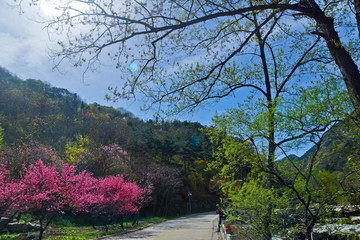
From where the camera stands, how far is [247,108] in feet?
23.2

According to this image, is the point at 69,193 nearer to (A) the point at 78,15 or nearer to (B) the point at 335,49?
(A) the point at 78,15

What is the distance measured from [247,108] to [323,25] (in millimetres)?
2604

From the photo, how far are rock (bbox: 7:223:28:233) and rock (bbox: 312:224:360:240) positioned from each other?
711 inches

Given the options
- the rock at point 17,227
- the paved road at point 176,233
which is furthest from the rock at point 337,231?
the rock at point 17,227

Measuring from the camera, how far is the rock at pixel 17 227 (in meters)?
17.3

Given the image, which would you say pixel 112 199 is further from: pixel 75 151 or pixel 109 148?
pixel 75 151

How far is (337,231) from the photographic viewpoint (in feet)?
16.4

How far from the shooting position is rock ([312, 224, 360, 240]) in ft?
16.0

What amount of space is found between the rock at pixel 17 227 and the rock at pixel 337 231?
59.3 feet

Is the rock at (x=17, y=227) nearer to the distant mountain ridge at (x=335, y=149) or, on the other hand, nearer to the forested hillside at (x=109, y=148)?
the forested hillside at (x=109, y=148)

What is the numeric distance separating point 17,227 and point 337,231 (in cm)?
1916

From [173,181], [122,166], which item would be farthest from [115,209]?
[173,181]

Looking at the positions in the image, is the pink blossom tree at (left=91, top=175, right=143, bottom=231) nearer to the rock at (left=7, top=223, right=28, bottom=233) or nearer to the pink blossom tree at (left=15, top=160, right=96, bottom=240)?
the rock at (left=7, top=223, right=28, bottom=233)

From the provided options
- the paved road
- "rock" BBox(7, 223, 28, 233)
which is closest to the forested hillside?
"rock" BBox(7, 223, 28, 233)
